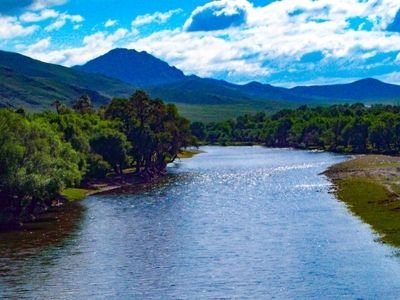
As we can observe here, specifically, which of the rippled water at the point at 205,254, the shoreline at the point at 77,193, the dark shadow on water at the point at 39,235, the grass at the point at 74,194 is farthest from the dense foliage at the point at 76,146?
the rippled water at the point at 205,254

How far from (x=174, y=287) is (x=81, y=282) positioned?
845cm

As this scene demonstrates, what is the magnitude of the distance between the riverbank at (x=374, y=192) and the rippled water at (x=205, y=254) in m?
2.06

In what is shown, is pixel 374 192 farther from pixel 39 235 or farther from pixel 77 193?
pixel 39 235

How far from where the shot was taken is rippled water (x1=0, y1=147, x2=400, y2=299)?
57.1 m

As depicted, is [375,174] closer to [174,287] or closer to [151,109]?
[151,109]

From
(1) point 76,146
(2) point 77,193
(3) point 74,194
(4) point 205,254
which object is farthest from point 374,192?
(1) point 76,146

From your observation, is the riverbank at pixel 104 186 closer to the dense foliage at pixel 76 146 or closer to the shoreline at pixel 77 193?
the shoreline at pixel 77 193

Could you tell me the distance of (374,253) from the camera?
68.1 m

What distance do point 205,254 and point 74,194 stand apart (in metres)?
62.9

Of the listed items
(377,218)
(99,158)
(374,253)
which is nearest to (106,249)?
(374,253)

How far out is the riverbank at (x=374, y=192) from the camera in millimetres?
83812

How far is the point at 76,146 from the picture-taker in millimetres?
139375

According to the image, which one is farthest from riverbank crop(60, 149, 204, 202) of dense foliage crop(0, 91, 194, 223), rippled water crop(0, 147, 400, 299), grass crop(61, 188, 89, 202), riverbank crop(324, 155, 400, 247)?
riverbank crop(324, 155, 400, 247)

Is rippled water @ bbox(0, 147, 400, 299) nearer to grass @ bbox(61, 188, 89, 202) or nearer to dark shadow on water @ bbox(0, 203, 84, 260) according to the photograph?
dark shadow on water @ bbox(0, 203, 84, 260)
